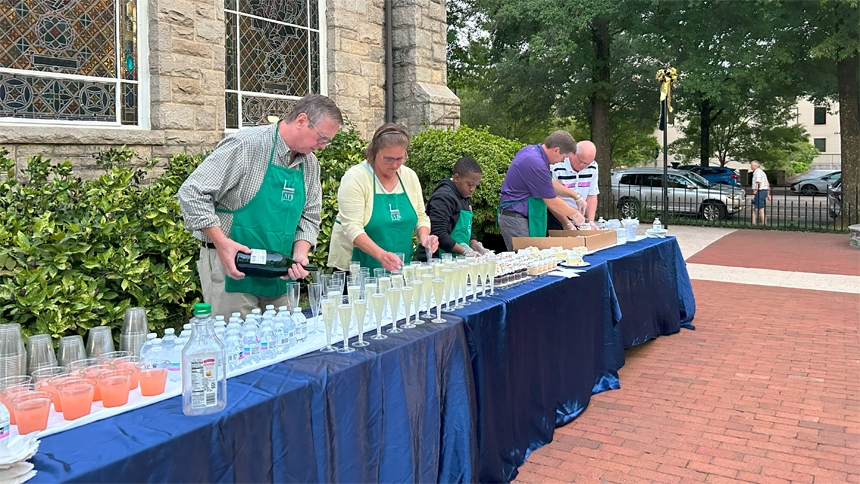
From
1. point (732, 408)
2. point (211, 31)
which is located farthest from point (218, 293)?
point (211, 31)

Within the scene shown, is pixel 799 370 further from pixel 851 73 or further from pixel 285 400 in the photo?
pixel 851 73

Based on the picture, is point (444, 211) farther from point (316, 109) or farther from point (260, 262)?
point (260, 262)

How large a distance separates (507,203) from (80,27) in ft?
A: 14.5

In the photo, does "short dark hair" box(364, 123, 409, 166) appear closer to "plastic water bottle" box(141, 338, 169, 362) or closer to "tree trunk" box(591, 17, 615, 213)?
"plastic water bottle" box(141, 338, 169, 362)

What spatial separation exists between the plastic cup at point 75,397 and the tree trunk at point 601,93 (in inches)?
728

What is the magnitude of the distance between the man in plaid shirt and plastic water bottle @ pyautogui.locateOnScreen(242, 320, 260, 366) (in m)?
0.61

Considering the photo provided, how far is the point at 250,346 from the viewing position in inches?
A: 95.6

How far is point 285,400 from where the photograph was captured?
7.11 ft

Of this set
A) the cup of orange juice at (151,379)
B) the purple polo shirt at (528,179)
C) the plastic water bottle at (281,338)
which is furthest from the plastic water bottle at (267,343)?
the purple polo shirt at (528,179)

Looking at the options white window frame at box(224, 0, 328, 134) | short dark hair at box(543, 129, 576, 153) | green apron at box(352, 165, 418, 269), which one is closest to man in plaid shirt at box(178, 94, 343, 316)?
green apron at box(352, 165, 418, 269)

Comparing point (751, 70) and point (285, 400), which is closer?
point (285, 400)

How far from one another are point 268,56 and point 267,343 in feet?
21.6

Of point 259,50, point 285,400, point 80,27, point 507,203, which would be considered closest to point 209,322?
point 285,400

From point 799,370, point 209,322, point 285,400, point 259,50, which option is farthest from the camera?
point 259,50
